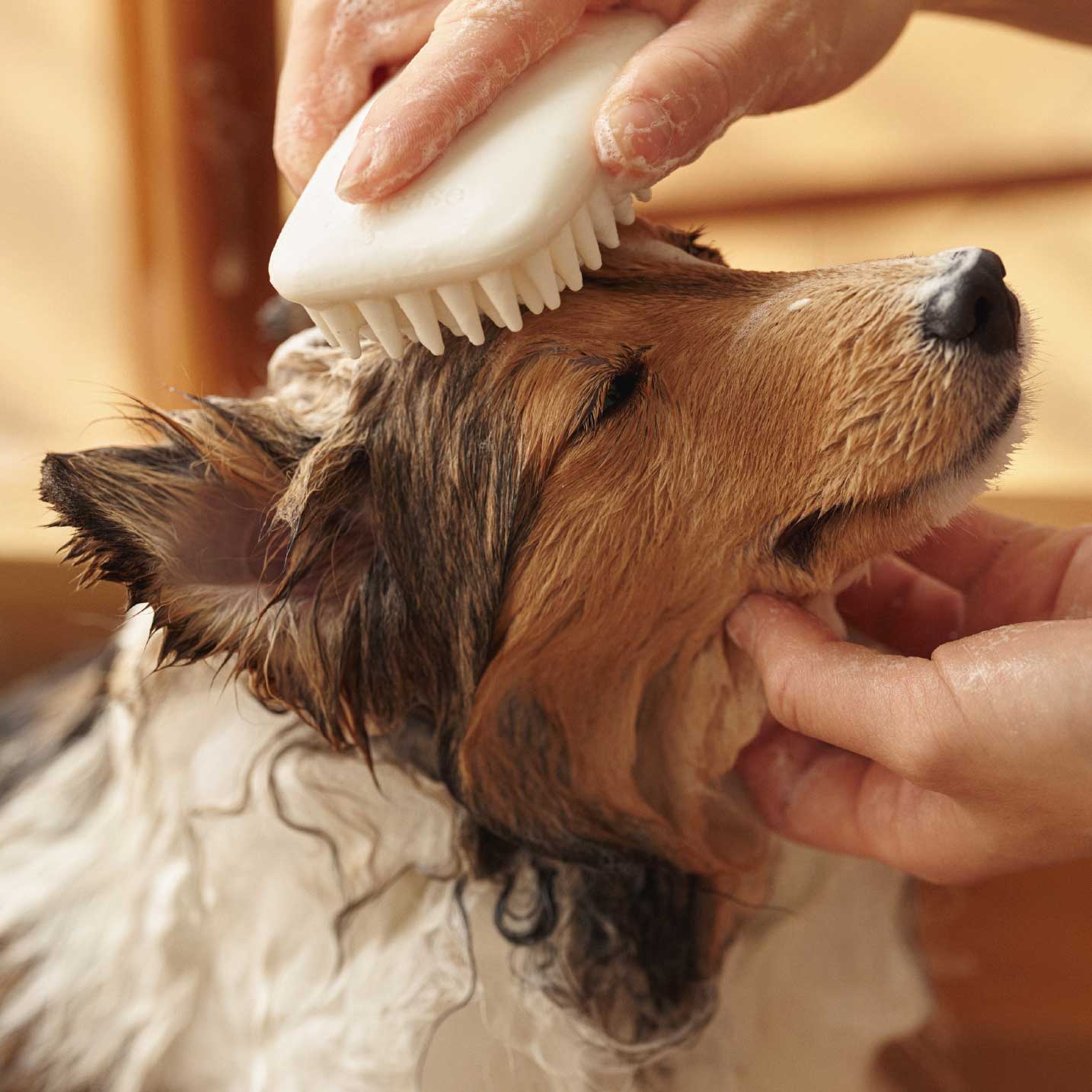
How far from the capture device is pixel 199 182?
255cm

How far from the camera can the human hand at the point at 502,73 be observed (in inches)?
34.7

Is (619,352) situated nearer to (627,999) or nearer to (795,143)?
(627,999)

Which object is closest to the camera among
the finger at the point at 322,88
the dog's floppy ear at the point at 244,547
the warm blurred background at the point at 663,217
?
the dog's floppy ear at the point at 244,547

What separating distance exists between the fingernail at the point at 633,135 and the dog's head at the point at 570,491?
0.16 meters

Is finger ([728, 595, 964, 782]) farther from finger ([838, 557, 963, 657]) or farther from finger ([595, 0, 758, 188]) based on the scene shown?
finger ([595, 0, 758, 188])

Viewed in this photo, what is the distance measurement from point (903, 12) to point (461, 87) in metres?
1.07

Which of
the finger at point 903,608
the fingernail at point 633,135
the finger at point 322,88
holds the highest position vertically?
the finger at point 322,88

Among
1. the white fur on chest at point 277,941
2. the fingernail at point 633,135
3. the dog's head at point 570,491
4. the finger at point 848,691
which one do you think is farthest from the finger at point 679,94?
the white fur on chest at point 277,941

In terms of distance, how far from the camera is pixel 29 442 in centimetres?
244

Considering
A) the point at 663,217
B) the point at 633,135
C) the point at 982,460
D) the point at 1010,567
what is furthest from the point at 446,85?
the point at 1010,567

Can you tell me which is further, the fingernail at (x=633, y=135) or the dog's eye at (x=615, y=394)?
the dog's eye at (x=615, y=394)

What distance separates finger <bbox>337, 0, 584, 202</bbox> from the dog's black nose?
16.6 inches

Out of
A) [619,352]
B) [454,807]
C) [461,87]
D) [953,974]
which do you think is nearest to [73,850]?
[454,807]

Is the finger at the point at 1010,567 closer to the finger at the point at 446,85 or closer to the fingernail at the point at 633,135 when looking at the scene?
the fingernail at the point at 633,135
